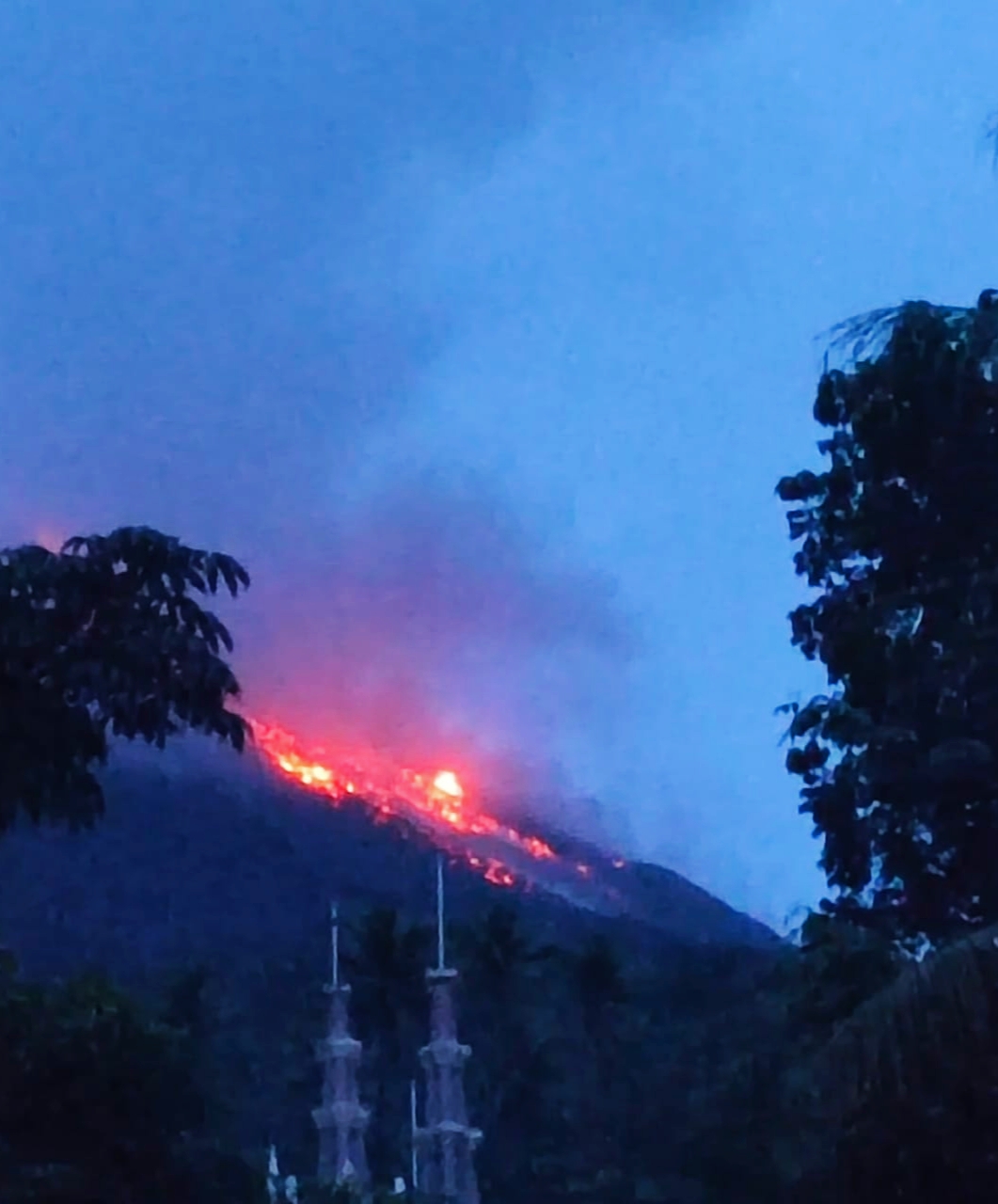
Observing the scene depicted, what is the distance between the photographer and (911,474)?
37.2ft

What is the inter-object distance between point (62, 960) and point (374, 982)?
89.9ft

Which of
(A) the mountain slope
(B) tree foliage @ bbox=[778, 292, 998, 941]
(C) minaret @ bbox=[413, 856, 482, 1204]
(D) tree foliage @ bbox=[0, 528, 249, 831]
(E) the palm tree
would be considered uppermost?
(A) the mountain slope

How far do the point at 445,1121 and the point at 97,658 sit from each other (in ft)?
84.8

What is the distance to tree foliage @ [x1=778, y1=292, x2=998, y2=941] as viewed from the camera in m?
9.88

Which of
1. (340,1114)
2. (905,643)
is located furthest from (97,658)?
(340,1114)

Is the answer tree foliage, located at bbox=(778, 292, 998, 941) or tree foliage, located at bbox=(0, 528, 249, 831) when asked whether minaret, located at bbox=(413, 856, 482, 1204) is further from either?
tree foliage, located at bbox=(0, 528, 249, 831)

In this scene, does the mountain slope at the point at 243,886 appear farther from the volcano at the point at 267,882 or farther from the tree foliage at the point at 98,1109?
the tree foliage at the point at 98,1109

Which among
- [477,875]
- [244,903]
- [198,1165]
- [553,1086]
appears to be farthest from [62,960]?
[198,1165]

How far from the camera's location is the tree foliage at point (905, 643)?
32.4 feet

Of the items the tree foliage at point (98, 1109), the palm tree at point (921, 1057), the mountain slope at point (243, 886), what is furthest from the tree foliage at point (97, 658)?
the mountain slope at point (243, 886)

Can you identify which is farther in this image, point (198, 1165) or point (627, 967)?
point (627, 967)

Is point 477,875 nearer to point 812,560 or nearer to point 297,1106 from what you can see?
point 297,1106

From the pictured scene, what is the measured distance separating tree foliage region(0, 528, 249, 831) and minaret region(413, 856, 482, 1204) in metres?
25.0

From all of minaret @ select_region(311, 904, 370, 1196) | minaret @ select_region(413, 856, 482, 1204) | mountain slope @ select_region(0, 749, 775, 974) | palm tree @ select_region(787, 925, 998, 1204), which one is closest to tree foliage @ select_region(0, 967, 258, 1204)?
palm tree @ select_region(787, 925, 998, 1204)
